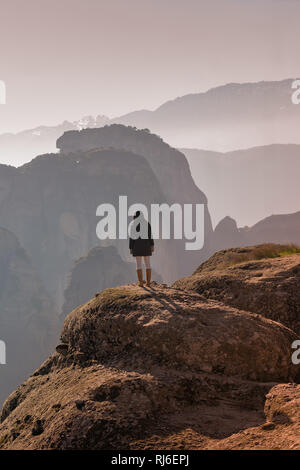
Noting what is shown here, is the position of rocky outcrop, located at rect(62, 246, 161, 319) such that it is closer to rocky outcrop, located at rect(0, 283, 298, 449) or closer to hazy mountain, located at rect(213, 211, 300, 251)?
hazy mountain, located at rect(213, 211, 300, 251)

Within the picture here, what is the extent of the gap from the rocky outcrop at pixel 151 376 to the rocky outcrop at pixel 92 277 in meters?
117

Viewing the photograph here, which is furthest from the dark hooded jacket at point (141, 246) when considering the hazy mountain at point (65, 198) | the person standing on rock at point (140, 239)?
the hazy mountain at point (65, 198)

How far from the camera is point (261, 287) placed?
12.8m

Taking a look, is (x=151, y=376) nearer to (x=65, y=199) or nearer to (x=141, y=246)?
(x=141, y=246)

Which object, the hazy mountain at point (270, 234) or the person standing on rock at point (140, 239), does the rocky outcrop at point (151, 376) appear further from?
the hazy mountain at point (270, 234)

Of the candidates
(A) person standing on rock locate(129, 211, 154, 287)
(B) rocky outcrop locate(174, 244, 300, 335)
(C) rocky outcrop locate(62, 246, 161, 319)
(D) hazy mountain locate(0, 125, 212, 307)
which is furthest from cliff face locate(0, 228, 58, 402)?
(A) person standing on rock locate(129, 211, 154, 287)

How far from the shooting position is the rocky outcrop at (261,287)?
40.2ft

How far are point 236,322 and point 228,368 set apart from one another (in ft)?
3.52

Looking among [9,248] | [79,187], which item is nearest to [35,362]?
[9,248]

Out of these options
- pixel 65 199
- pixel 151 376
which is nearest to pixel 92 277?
pixel 65 199

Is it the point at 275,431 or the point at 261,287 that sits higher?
the point at 261,287

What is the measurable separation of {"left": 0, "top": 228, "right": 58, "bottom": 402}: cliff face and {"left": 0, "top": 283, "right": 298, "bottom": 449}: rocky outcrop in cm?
10378

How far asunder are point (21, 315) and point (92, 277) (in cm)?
2146
